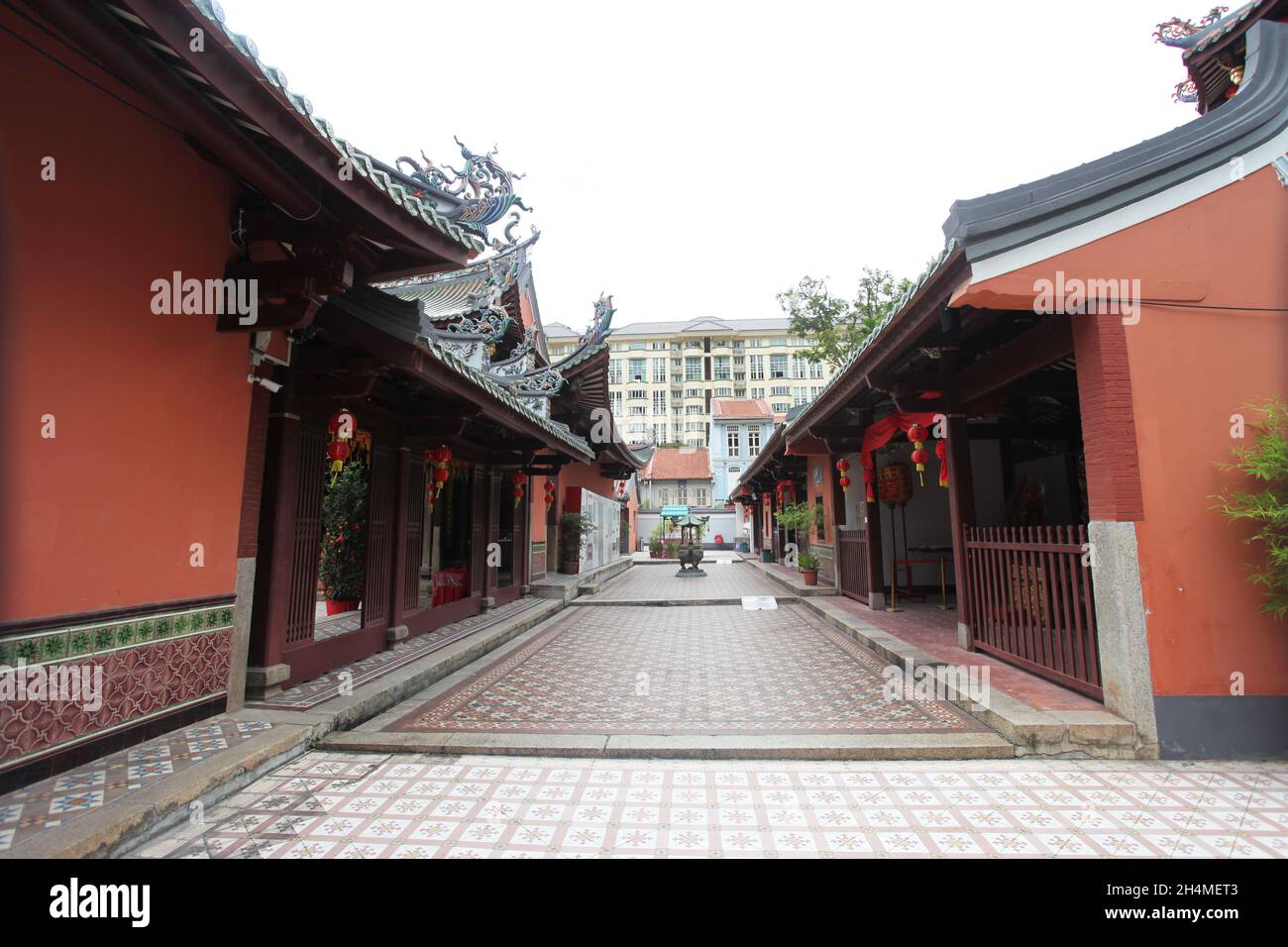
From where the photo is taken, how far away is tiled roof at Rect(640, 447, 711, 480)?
36.9 meters

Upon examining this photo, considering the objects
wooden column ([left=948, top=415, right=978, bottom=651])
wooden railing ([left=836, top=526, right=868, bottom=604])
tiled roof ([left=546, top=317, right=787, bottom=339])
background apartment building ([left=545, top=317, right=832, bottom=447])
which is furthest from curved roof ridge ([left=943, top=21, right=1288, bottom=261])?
tiled roof ([left=546, top=317, right=787, bottom=339])

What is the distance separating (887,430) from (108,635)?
24.2ft

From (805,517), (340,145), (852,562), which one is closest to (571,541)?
(805,517)

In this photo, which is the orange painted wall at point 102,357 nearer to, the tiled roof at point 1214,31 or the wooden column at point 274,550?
the wooden column at point 274,550

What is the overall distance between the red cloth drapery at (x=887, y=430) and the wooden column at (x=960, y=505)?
0.13m

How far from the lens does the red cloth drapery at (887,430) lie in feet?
20.6

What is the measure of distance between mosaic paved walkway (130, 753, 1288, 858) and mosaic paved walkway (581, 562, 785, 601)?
7.79 m

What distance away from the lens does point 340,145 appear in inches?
116

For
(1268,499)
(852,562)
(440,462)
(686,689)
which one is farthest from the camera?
(852,562)

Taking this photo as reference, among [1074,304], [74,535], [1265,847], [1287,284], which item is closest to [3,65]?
[74,535]

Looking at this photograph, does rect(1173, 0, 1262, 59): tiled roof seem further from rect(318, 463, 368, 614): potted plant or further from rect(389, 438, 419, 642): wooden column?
rect(318, 463, 368, 614): potted plant

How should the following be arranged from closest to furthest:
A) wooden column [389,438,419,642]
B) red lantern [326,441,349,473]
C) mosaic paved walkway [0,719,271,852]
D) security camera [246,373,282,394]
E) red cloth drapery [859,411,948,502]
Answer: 1. mosaic paved walkway [0,719,271,852]
2. security camera [246,373,282,394]
3. red lantern [326,441,349,473]
4. wooden column [389,438,419,642]
5. red cloth drapery [859,411,948,502]

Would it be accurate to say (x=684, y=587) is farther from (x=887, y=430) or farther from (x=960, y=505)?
(x=960, y=505)
